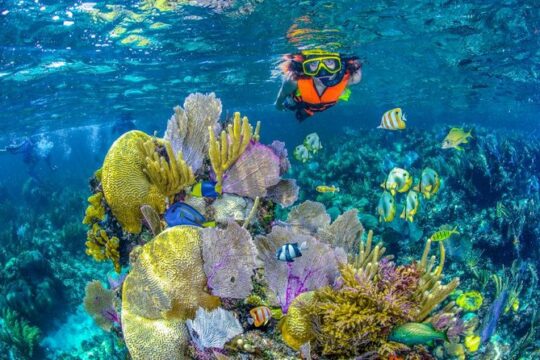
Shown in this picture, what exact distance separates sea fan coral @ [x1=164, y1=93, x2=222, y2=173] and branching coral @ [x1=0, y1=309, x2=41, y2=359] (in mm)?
6742

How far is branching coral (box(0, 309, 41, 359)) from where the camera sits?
7904 mm

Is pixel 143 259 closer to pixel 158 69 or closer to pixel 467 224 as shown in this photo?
pixel 467 224

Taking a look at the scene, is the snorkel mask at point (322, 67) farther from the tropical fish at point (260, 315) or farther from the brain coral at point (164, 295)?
the tropical fish at point (260, 315)

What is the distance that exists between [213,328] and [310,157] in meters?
7.13

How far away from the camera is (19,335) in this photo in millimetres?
8023

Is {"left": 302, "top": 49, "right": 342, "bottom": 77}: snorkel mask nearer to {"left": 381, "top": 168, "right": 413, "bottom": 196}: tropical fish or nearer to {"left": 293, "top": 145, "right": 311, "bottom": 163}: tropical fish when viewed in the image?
{"left": 381, "top": 168, "right": 413, "bottom": 196}: tropical fish

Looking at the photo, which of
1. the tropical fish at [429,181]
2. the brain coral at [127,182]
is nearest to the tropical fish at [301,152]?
the tropical fish at [429,181]

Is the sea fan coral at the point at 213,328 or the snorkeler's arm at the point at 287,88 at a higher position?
the snorkeler's arm at the point at 287,88

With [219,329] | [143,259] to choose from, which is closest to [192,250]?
[143,259]

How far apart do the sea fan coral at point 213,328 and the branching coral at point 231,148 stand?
178 centimetres

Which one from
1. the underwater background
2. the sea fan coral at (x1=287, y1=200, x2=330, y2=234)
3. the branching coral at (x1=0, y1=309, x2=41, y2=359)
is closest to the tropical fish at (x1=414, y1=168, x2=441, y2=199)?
the underwater background

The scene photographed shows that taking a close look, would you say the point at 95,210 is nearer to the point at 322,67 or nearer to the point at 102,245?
the point at 102,245

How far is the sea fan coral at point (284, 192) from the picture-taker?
507cm

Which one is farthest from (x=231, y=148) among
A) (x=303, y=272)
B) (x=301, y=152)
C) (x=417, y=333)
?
(x=301, y=152)
